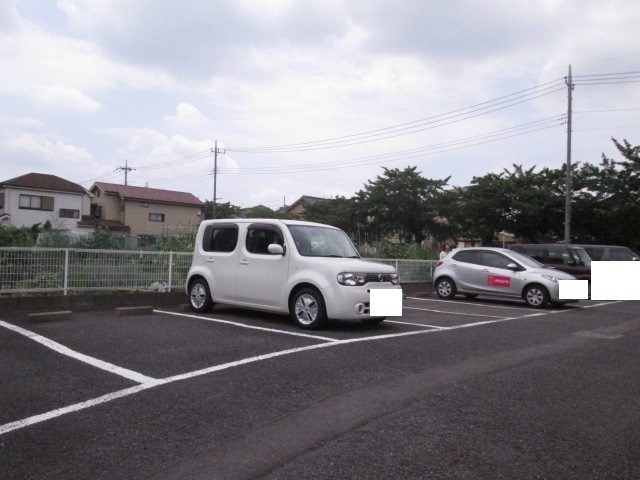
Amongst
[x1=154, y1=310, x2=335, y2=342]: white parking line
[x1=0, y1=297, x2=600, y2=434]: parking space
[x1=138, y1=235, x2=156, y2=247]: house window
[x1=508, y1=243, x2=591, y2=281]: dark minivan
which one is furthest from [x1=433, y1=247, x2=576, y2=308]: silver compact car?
[x1=138, y1=235, x2=156, y2=247]: house window

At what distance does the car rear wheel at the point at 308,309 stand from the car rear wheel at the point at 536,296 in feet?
21.9

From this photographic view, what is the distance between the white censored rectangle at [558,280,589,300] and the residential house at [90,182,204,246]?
3066 centimetres

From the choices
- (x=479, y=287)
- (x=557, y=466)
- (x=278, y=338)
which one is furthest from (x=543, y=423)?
(x=479, y=287)

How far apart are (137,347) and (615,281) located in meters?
8.91

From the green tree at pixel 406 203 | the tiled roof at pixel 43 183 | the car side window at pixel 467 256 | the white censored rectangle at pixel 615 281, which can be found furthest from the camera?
the tiled roof at pixel 43 183

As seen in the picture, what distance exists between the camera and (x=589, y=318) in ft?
33.5

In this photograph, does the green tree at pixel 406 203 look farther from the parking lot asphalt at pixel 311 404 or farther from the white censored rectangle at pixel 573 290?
the parking lot asphalt at pixel 311 404

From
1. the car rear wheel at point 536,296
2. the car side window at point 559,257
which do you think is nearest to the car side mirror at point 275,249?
the car rear wheel at point 536,296

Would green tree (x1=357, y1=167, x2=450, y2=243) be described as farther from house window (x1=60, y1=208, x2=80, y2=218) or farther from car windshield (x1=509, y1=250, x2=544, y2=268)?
house window (x1=60, y1=208, x2=80, y2=218)

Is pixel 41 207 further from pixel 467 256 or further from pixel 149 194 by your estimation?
pixel 467 256

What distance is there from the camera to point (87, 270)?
32.2 feet

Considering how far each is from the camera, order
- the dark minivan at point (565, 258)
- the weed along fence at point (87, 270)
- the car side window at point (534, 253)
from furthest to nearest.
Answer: the car side window at point (534, 253), the dark minivan at point (565, 258), the weed along fence at point (87, 270)

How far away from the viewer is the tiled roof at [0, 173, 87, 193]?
106 ft

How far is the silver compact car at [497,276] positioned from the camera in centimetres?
1202
